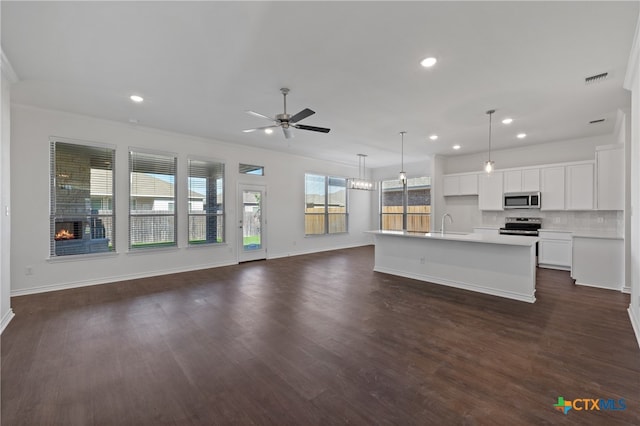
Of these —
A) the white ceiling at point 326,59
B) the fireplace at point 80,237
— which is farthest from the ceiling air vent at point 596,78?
the fireplace at point 80,237

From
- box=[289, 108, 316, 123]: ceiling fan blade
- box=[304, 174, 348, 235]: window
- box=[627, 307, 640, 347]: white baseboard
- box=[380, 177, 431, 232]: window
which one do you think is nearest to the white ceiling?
box=[289, 108, 316, 123]: ceiling fan blade

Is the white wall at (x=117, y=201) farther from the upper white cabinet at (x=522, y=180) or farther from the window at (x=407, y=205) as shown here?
the upper white cabinet at (x=522, y=180)

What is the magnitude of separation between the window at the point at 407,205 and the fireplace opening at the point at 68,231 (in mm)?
8061

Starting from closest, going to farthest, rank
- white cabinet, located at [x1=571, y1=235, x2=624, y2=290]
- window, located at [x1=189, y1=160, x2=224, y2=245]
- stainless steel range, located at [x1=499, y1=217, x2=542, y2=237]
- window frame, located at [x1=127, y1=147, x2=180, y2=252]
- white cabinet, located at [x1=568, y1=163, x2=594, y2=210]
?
white cabinet, located at [x1=571, y1=235, x2=624, y2=290], window frame, located at [x1=127, y1=147, x2=180, y2=252], white cabinet, located at [x1=568, y1=163, x2=594, y2=210], window, located at [x1=189, y1=160, x2=224, y2=245], stainless steel range, located at [x1=499, y1=217, x2=542, y2=237]

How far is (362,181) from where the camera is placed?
294 inches

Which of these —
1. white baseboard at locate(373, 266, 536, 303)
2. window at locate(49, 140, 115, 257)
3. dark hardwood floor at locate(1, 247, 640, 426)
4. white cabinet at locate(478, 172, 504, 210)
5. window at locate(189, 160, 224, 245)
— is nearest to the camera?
dark hardwood floor at locate(1, 247, 640, 426)

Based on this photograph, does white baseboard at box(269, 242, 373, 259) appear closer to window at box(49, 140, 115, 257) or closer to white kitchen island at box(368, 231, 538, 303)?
white kitchen island at box(368, 231, 538, 303)

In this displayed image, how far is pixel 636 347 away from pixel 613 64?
3088 mm

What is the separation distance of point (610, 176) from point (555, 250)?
185 centimetres

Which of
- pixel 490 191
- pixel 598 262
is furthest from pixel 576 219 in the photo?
pixel 598 262

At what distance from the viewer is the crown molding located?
2939 millimetres

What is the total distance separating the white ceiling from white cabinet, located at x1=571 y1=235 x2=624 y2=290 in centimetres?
223

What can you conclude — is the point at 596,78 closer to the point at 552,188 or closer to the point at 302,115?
the point at 552,188

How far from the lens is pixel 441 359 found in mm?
2465
